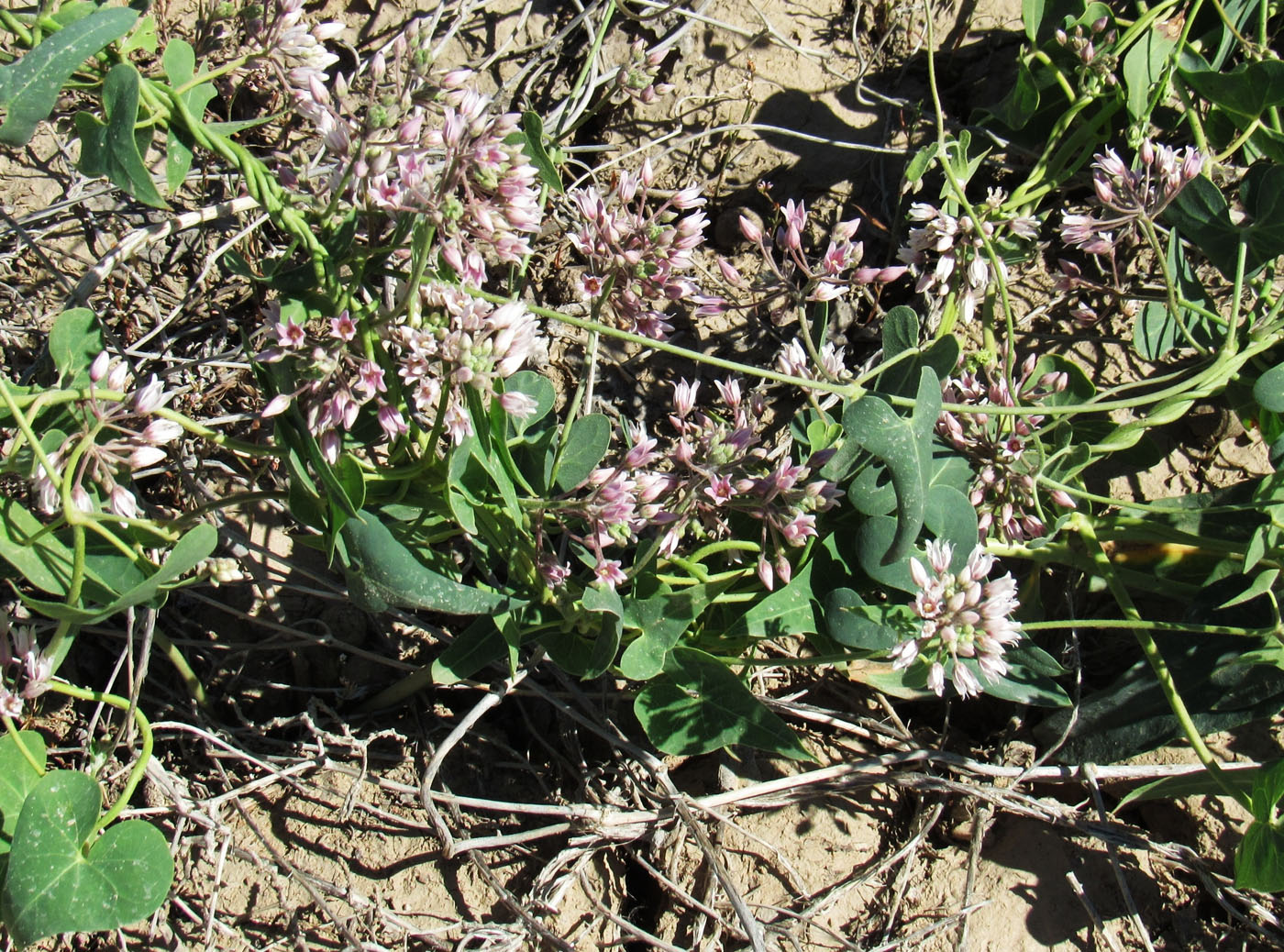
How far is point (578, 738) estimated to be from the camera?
2793 mm

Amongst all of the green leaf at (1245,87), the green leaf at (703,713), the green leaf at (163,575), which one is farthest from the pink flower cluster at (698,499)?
the green leaf at (1245,87)

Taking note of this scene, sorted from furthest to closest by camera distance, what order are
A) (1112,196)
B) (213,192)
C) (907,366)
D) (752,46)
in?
(752,46) < (213,192) < (1112,196) < (907,366)

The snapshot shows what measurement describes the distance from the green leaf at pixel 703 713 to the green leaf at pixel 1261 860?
1.06 m

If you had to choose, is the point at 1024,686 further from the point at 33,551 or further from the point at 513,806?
the point at 33,551

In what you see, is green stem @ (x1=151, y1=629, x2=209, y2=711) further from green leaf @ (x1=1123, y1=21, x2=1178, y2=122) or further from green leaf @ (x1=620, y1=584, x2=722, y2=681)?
green leaf @ (x1=1123, y1=21, x2=1178, y2=122)

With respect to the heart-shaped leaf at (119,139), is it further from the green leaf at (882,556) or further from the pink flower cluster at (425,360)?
the green leaf at (882,556)

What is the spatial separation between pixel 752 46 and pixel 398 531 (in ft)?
7.22

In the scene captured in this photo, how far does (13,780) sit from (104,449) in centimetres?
78

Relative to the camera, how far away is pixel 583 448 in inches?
90.7

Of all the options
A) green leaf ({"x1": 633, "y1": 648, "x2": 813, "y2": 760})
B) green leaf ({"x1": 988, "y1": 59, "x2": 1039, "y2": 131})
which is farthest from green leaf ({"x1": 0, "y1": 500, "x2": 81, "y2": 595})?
green leaf ({"x1": 988, "y1": 59, "x2": 1039, "y2": 131})

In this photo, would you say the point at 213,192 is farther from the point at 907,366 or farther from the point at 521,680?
the point at 907,366

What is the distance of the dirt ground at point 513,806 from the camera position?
101 inches

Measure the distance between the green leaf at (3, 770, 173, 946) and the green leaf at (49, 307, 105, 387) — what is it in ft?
2.71

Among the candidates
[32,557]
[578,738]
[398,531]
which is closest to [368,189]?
[398,531]
